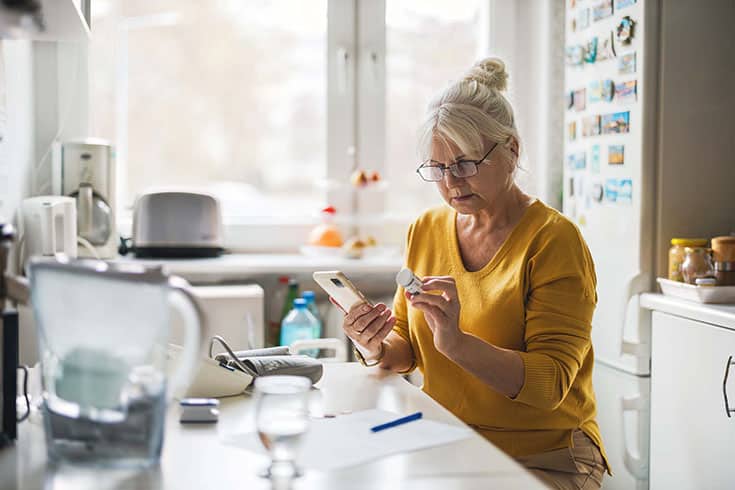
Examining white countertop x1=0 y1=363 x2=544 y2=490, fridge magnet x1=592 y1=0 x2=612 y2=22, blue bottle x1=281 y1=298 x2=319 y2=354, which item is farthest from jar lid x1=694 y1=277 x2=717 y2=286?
blue bottle x1=281 y1=298 x2=319 y2=354

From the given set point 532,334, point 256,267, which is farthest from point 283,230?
point 532,334

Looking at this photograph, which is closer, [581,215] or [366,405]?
[366,405]

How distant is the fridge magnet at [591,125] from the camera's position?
253cm

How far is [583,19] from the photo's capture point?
2605mm

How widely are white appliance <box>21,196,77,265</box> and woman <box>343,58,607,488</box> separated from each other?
0.92 m

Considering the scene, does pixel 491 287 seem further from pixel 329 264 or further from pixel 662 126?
pixel 329 264

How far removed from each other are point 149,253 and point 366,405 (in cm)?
170

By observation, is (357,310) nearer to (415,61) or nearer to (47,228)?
(47,228)

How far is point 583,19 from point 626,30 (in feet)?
0.85

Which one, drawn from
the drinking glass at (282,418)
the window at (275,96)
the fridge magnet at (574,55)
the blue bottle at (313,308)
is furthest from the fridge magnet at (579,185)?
the drinking glass at (282,418)

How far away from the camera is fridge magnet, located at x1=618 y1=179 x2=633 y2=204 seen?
7.81ft

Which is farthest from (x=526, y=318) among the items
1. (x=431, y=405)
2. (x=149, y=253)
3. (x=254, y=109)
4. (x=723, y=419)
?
(x=254, y=109)

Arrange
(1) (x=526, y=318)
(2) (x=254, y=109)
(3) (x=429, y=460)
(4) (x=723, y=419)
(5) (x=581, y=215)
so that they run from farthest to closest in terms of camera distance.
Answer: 1. (2) (x=254, y=109)
2. (5) (x=581, y=215)
3. (4) (x=723, y=419)
4. (1) (x=526, y=318)
5. (3) (x=429, y=460)

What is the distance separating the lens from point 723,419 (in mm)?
1964
